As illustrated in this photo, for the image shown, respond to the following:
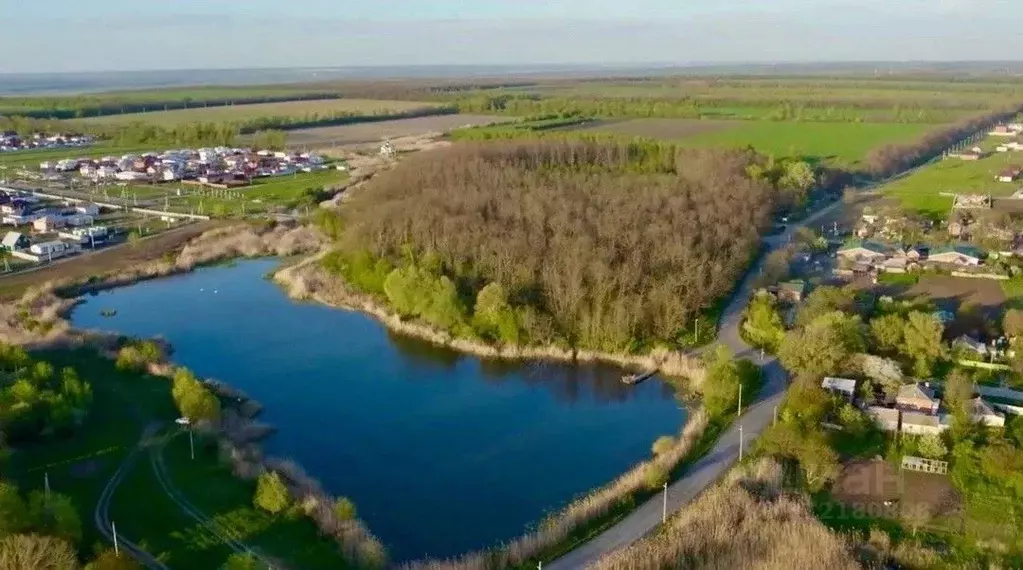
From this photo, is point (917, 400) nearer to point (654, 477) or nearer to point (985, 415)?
point (985, 415)

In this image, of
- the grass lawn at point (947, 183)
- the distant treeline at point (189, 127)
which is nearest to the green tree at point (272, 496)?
the grass lawn at point (947, 183)

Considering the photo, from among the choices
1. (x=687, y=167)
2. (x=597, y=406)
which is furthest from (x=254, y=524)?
(x=687, y=167)

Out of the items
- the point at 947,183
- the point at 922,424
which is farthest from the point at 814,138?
the point at 922,424

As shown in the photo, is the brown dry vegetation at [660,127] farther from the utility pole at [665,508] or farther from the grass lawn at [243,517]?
the grass lawn at [243,517]

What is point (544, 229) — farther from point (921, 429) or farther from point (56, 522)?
point (56, 522)

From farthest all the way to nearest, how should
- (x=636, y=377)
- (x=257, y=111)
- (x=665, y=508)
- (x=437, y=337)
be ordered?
(x=257, y=111) < (x=437, y=337) < (x=636, y=377) < (x=665, y=508)

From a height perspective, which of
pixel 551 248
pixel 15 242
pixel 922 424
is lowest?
pixel 922 424
